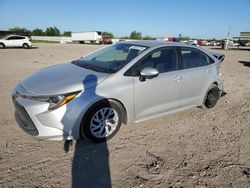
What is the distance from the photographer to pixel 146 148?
341 centimetres

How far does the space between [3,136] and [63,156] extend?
124 centimetres

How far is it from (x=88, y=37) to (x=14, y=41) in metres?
34.1

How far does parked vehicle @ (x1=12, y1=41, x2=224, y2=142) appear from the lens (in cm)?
304

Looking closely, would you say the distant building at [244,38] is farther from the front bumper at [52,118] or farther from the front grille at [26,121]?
the front grille at [26,121]

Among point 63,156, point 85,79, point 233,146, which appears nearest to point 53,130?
point 63,156

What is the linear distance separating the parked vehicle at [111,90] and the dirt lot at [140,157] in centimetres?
28

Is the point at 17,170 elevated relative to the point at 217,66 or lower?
lower

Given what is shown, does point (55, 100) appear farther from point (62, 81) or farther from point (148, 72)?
point (148, 72)

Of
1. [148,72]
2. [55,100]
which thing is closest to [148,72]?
[148,72]

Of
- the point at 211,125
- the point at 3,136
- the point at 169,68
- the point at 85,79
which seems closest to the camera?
the point at 85,79

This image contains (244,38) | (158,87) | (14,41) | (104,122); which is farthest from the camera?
(244,38)

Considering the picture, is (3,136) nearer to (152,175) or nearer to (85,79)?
(85,79)

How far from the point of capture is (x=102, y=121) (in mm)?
3424

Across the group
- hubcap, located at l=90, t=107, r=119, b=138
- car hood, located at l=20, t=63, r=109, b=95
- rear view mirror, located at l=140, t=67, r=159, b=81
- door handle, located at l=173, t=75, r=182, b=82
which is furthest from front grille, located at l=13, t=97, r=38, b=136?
door handle, located at l=173, t=75, r=182, b=82
